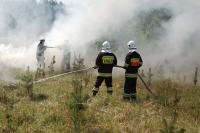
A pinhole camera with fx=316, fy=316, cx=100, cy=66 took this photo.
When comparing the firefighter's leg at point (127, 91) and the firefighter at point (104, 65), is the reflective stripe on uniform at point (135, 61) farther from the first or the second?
the firefighter at point (104, 65)

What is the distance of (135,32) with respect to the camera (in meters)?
24.5

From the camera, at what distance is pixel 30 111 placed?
701 centimetres

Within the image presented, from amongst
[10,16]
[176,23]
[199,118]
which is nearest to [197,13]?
[176,23]

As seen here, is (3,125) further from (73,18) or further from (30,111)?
(73,18)

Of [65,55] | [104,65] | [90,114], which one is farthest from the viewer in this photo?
[65,55]

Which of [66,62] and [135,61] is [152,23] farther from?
[135,61]

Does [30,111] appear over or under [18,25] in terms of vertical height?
under

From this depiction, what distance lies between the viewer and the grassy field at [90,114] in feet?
18.4

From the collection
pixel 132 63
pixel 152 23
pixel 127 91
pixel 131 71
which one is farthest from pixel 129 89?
pixel 152 23

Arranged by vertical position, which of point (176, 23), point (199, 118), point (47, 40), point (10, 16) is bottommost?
point (199, 118)

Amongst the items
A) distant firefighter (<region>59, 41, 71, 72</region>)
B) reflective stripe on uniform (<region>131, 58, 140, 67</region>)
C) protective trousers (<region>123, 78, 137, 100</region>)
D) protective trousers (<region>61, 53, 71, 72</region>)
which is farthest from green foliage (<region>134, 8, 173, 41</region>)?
protective trousers (<region>123, 78, 137, 100</region>)

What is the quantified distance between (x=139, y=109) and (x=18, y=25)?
4051 centimetres

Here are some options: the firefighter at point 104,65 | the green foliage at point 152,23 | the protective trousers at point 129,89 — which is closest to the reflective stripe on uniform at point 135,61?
the protective trousers at point 129,89

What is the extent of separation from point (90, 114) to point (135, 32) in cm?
1859
